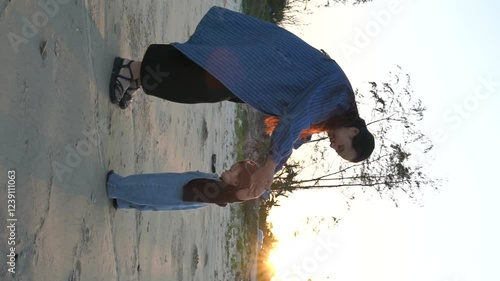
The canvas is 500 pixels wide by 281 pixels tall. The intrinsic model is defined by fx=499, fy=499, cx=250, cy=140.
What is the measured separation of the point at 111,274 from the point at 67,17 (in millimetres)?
1290

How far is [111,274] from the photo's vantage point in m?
2.56

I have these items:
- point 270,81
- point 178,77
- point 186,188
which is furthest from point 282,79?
point 186,188

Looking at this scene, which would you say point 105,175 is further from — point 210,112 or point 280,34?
point 210,112

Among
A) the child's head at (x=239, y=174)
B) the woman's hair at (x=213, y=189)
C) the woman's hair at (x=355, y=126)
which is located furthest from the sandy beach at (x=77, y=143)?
the woman's hair at (x=355, y=126)

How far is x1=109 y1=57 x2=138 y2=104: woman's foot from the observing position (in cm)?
260

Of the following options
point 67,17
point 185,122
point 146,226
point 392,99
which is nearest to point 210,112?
point 185,122

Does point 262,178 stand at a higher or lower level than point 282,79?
lower

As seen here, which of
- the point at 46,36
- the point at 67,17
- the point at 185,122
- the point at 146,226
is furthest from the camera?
the point at 185,122

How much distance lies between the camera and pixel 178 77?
241 cm

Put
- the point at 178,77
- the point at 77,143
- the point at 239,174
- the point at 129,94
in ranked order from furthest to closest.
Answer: the point at 129,94 → the point at 178,77 → the point at 239,174 → the point at 77,143

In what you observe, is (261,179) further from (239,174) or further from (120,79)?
(120,79)

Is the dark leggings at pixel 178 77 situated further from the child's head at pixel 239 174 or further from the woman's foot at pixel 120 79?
the child's head at pixel 239 174

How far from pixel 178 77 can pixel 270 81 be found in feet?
1.48

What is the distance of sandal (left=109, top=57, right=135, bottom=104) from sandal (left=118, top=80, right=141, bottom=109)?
0.03m
